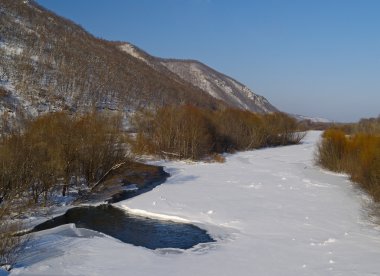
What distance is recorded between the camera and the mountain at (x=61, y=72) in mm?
46000

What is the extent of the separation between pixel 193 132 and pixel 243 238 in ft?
74.4

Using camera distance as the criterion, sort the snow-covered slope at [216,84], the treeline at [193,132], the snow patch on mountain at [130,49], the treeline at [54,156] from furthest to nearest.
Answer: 1. the snow-covered slope at [216,84]
2. the snow patch on mountain at [130,49]
3. the treeline at [193,132]
4. the treeline at [54,156]

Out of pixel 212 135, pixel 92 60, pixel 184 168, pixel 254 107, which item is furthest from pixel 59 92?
pixel 254 107

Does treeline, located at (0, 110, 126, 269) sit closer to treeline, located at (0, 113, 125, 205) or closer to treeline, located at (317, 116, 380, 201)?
treeline, located at (0, 113, 125, 205)

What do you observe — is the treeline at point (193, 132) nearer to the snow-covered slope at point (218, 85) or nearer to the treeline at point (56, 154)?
the treeline at point (56, 154)

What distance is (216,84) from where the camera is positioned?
134500mm

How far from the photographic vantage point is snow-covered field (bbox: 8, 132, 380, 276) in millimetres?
9914

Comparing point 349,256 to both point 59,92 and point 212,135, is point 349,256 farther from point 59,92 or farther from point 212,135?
point 59,92

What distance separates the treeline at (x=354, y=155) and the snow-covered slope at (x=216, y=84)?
91508mm

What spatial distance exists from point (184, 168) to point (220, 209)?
42.1ft

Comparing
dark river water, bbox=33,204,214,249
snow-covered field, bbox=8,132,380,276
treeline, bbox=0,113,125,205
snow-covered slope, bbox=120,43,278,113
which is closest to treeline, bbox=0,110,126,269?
treeline, bbox=0,113,125,205

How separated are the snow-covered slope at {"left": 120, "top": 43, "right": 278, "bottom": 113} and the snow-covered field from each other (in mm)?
99678

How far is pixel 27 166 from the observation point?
15719 millimetres

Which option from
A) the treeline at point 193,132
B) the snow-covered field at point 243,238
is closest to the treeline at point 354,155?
the snow-covered field at point 243,238
